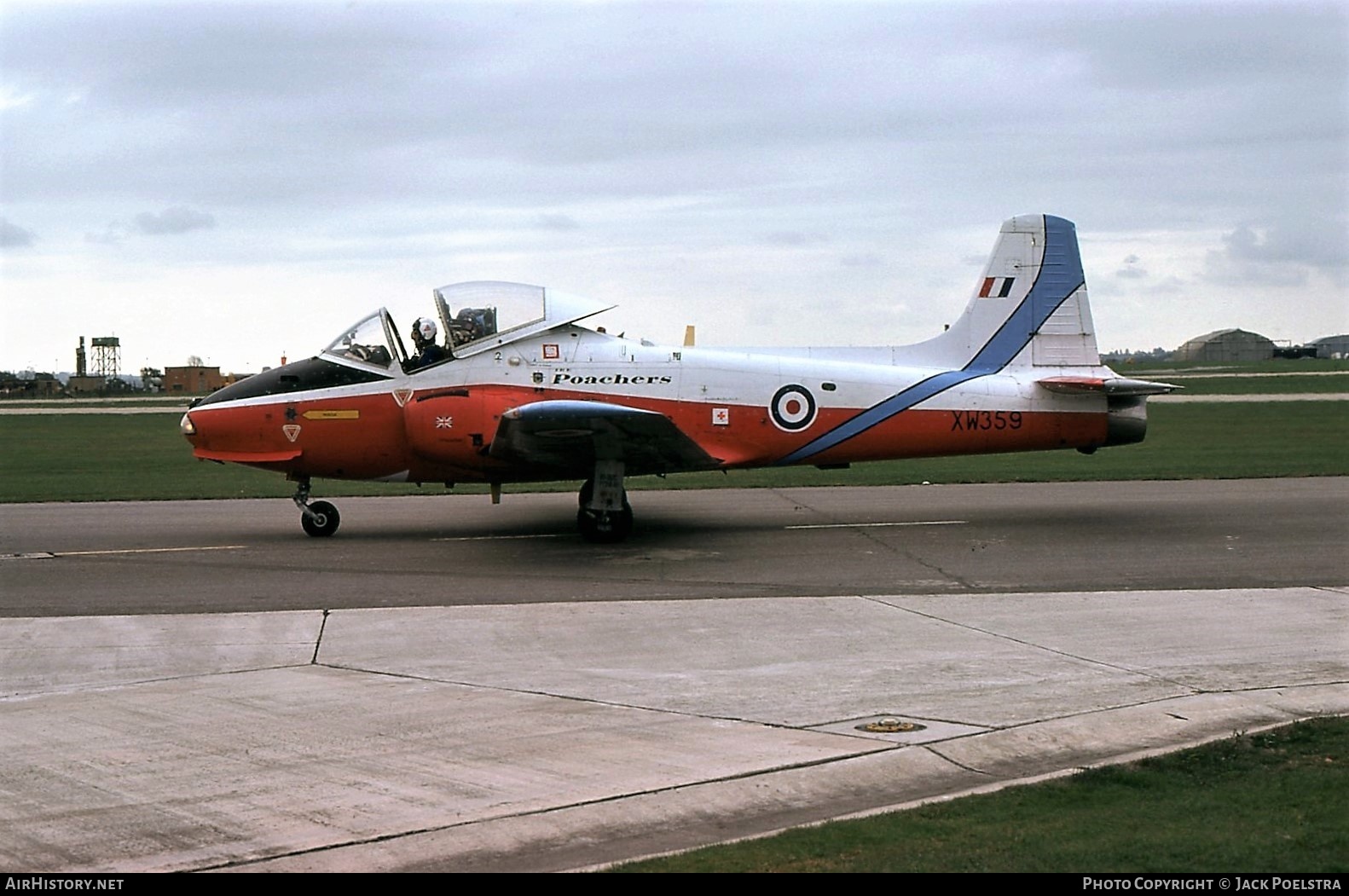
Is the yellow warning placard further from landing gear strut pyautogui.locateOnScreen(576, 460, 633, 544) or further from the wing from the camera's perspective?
landing gear strut pyautogui.locateOnScreen(576, 460, 633, 544)

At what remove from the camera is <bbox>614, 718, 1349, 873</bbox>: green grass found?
543 centimetres

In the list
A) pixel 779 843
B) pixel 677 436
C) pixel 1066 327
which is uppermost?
pixel 1066 327

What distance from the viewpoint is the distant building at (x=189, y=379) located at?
10650 cm

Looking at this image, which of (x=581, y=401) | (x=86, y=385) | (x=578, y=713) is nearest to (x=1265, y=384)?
(x=581, y=401)

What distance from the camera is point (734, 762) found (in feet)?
23.7

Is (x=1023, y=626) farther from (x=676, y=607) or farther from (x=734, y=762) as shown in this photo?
(x=734, y=762)

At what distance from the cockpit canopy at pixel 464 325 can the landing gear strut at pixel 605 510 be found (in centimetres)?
215

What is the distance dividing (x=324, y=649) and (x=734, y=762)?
14.4 feet

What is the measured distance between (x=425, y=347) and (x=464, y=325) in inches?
22.7

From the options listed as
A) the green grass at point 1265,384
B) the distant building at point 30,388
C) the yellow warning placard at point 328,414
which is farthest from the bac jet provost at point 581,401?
the distant building at point 30,388

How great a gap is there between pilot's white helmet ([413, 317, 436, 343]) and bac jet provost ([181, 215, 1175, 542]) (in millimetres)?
22

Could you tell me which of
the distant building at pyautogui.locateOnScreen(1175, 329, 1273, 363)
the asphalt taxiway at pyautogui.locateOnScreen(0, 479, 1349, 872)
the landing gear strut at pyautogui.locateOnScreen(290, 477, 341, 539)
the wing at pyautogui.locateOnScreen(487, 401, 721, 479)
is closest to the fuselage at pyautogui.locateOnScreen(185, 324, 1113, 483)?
the wing at pyautogui.locateOnScreen(487, 401, 721, 479)

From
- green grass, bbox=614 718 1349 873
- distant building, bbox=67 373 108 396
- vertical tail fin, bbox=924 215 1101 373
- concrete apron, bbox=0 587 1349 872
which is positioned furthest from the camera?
distant building, bbox=67 373 108 396
